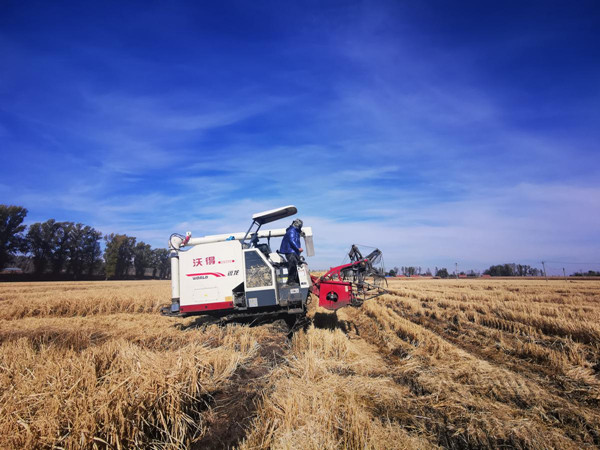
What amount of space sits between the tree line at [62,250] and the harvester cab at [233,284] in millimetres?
69222

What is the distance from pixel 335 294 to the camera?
928 cm

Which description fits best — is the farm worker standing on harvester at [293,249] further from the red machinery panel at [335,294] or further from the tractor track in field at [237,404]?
the tractor track in field at [237,404]

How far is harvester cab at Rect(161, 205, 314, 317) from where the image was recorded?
8477mm

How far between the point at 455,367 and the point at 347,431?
354 cm

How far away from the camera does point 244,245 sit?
30.2 ft

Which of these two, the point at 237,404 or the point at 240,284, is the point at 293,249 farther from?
the point at 237,404

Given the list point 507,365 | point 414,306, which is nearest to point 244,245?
point 507,365

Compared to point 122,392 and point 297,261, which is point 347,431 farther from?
point 297,261

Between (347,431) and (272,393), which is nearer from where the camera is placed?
(347,431)

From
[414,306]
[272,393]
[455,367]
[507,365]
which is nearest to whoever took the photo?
[272,393]

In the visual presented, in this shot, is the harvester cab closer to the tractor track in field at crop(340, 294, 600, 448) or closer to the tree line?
the tractor track in field at crop(340, 294, 600, 448)

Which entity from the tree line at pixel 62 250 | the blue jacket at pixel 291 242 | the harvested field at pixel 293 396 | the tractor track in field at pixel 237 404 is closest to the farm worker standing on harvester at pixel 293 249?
the blue jacket at pixel 291 242

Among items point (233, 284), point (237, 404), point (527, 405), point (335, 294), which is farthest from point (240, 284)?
point (527, 405)

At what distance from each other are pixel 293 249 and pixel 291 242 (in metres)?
0.22
